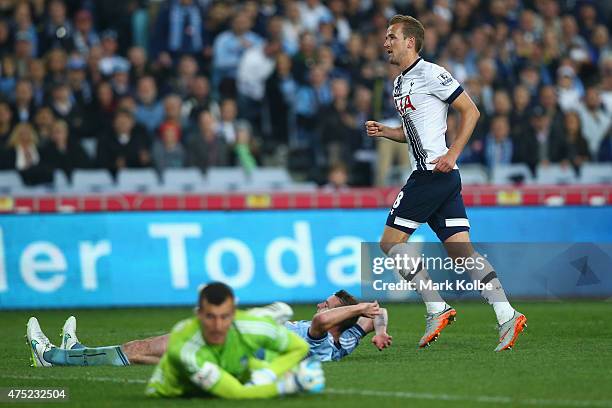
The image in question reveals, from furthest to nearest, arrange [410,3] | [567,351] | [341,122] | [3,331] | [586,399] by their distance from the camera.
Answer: [410,3], [341,122], [3,331], [567,351], [586,399]

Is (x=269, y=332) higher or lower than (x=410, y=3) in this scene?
lower

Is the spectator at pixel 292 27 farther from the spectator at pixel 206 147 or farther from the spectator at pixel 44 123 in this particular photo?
the spectator at pixel 44 123

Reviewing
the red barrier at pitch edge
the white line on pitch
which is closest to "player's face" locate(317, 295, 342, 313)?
the white line on pitch

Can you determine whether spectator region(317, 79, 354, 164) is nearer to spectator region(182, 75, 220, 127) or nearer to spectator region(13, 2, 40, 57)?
spectator region(182, 75, 220, 127)

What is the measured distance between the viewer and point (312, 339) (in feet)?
33.2

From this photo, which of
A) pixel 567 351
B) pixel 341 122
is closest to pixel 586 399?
pixel 567 351

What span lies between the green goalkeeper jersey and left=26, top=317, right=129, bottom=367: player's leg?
1.96m

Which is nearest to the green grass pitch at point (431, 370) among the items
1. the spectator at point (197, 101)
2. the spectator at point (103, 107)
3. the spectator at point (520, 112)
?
the spectator at point (103, 107)

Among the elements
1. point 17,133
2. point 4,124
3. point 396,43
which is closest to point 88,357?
point 396,43

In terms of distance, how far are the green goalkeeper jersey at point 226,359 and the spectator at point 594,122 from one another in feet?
48.2

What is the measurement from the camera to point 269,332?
829 cm

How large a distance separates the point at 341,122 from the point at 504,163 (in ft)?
9.07

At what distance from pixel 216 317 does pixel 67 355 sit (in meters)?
2.95

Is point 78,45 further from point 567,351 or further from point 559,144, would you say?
point 567,351
